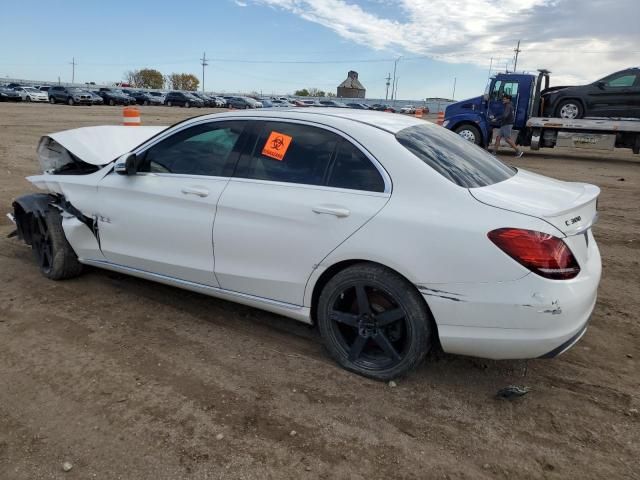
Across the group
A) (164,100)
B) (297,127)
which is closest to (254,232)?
(297,127)

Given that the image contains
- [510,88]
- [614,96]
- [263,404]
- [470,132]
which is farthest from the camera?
[470,132]

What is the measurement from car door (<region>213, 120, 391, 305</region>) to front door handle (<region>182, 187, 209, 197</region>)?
16cm

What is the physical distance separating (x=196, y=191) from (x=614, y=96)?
16752mm

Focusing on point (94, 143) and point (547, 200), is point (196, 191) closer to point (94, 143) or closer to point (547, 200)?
point (94, 143)

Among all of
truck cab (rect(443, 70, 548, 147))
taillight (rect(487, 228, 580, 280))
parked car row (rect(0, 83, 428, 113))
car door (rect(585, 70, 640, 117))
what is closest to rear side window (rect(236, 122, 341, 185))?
taillight (rect(487, 228, 580, 280))

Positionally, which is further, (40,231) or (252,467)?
(40,231)

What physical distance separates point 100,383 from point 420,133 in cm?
256

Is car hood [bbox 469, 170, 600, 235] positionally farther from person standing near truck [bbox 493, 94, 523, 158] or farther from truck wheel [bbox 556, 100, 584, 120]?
truck wheel [bbox 556, 100, 584, 120]

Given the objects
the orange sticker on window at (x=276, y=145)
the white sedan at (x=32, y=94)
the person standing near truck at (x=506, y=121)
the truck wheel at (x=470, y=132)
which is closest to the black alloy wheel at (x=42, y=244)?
the orange sticker on window at (x=276, y=145)

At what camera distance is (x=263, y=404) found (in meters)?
2.90

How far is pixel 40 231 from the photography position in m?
4.65

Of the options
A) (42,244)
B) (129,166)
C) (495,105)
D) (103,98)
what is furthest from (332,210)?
(103,98)

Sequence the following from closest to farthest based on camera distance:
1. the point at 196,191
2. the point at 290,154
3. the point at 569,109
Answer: the point at 290,154 < the point at 196,191 < the point at 569,109

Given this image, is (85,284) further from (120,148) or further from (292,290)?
(292,290)
